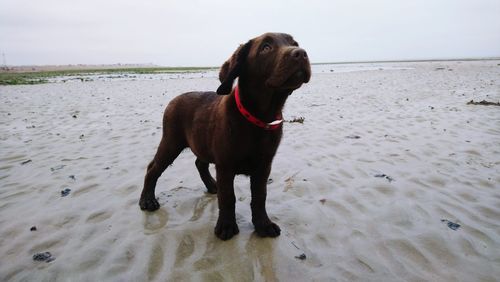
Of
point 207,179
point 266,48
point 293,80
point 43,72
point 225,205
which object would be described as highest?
point 43,72

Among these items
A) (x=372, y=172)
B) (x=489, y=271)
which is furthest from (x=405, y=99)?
(x=489, y=271)

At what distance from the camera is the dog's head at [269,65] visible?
9.61 feet

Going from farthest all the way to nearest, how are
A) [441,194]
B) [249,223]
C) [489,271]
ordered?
[441,194]
[249,223]
[489,271]

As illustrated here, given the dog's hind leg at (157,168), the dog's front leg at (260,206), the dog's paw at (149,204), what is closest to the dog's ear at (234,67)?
the dog's front leg at (260,206)

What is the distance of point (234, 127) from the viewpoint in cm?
331

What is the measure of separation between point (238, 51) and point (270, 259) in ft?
7.14

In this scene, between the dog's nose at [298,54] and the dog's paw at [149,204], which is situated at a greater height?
the dog's nose at [298,54]

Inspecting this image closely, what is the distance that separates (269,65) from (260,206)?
1.61 metres

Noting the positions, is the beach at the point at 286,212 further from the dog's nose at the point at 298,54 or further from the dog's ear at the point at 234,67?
the dog's nose at the point at 298,54

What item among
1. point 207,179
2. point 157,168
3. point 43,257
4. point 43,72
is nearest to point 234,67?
point 157,168

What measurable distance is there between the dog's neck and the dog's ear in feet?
0.35

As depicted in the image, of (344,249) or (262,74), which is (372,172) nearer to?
(344,249)

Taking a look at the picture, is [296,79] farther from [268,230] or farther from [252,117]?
[268,230]

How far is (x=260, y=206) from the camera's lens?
3.70 meters
